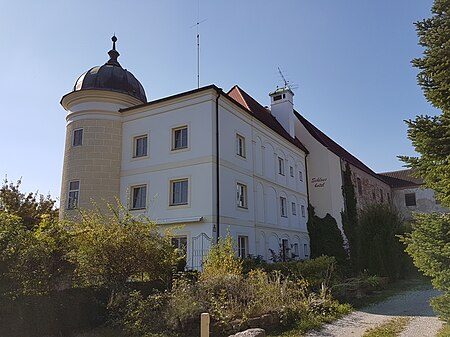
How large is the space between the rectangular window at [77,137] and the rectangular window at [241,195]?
30.0ft

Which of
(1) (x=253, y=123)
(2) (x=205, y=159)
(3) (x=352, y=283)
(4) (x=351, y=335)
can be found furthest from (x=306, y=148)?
(4) (x=351, y=335)

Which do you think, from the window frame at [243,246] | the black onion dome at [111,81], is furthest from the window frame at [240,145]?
the black onion dome at [111,81]

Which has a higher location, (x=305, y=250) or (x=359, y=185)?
(x=359, y=185)

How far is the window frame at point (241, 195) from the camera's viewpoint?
20900 mm

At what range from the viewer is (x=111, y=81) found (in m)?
22.2

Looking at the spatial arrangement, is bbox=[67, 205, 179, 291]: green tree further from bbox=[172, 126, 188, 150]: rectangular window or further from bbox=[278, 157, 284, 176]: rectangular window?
bbox=[278, 157, 284, 176]: rectangular window

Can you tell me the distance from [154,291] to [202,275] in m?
1.57

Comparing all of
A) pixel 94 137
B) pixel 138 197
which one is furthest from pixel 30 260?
pixel 94 137

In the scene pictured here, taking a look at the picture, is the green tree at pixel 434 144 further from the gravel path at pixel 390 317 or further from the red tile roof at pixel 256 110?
the red tile roof at pixel 256 110

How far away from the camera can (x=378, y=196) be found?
136ft

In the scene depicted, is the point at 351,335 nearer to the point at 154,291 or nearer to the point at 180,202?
the point at 154,291

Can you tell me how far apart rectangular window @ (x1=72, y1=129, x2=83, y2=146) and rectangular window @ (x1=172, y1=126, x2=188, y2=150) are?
214 inches

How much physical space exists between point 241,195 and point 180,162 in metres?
3.98

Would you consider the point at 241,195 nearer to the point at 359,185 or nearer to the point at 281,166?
the point at 281,166
